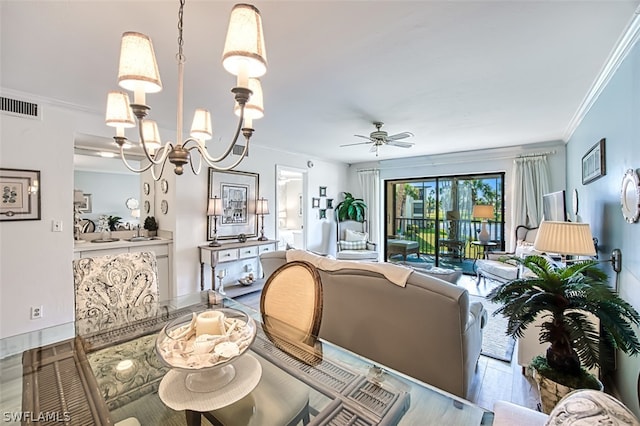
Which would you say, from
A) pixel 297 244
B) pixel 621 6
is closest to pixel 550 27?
pixel 621 6

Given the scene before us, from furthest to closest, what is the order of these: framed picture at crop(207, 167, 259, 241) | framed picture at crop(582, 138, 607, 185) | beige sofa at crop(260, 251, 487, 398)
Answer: framed picture at crop(207, 167, 259, 241), framed picture at crop(582, 138, 607, 185), beige sofa at crop(260, 251, 487, 398)

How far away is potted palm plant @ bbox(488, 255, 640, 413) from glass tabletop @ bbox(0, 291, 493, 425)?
0.76m

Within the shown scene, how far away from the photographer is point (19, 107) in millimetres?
2701

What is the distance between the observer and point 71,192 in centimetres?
302

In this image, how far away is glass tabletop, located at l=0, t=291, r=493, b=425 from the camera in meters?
1.07

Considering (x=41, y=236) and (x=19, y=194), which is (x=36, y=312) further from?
(x=19, y=194)

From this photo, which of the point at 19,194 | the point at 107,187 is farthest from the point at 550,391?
the point at 107,187

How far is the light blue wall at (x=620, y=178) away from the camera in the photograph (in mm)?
1703

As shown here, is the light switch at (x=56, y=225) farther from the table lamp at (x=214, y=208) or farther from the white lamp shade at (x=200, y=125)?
the white lamp shade at (x=200, y=125)

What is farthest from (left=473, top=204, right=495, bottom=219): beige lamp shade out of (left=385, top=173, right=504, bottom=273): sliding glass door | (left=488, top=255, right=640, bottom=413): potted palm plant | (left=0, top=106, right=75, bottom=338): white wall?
(left=0, top=106, right=75, bottom=338): white wall

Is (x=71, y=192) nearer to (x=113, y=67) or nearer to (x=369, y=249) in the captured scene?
(x=113, y=67)

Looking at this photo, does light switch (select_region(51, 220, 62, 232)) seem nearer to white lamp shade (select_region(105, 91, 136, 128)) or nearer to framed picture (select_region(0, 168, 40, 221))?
framed picture (select_region(0, 168, 40, 221))

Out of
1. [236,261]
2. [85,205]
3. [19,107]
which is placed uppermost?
[19,107]

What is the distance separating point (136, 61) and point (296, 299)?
1456 millimetres
